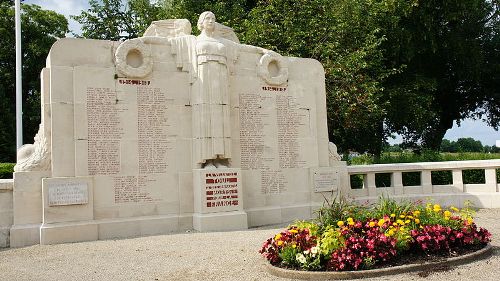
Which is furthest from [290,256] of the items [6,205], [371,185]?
[371,185]

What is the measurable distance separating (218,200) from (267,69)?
3.58 meters

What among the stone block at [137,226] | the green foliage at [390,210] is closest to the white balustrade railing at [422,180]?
the stone block at [137,226]

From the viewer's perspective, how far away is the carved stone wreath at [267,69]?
1242cm

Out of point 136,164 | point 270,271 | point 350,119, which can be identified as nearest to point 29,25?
point 350,119

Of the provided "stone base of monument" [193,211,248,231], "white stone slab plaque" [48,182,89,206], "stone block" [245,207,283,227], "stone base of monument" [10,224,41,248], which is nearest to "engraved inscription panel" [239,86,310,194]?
"stone block" [245,207,283,227]

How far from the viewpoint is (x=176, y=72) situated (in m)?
11.5

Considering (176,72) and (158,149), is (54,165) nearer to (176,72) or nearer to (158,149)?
(158,149)

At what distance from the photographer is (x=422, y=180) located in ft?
45.8

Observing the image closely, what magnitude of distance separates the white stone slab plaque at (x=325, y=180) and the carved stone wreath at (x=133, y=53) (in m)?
5.07

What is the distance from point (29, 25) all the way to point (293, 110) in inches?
915

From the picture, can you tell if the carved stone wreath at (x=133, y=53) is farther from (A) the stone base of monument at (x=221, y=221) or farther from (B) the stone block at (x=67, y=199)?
(A) the stone base of monument at (x=221, y=221)

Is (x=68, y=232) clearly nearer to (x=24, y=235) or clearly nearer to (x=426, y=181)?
(x=24, y=235)

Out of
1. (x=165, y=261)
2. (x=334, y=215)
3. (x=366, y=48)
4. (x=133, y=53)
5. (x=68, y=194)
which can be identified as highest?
(x=366, y=48)

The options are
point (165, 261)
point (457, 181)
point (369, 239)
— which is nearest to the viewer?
point (369, 239)
